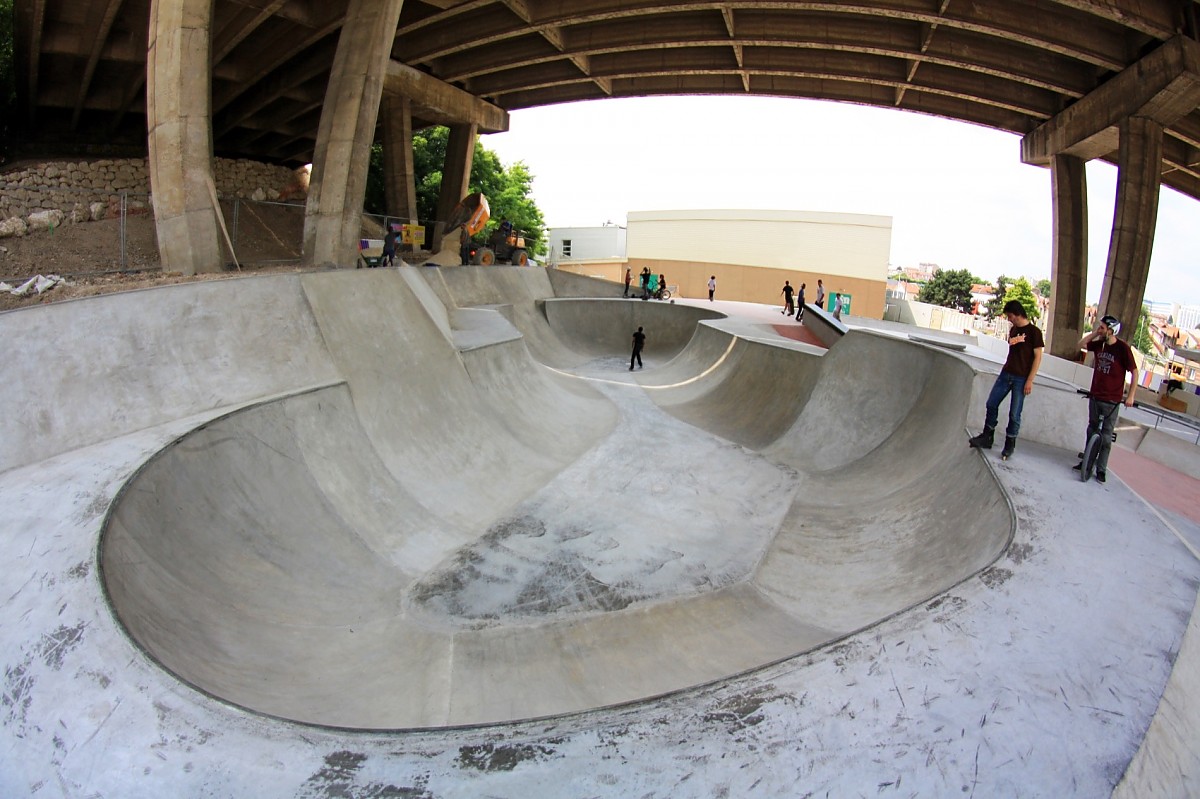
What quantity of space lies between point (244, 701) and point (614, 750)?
2440 millimetres

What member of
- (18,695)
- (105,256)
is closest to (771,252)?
(105,256)

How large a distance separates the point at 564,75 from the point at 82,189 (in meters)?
19.7

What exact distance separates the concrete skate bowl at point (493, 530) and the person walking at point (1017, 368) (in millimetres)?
474

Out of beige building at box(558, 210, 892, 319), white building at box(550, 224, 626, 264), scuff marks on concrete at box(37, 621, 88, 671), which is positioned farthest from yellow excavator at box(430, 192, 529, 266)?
white building at box(550, 224, 626, 264)

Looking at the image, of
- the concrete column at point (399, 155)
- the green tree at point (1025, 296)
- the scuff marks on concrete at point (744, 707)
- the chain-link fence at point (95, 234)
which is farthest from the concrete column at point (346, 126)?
the green tree at point (1025, 296)

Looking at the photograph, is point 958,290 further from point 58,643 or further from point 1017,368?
point 58,643

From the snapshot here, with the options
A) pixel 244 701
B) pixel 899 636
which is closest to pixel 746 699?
pixel 899 636

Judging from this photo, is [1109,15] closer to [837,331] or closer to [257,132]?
[837,331]

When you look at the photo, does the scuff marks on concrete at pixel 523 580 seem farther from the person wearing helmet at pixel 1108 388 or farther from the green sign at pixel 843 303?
the green sign at pixel 843 303

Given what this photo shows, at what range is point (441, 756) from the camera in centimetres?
218

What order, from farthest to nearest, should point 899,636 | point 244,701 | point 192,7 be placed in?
point 192,7, point 244,701, point 899,636

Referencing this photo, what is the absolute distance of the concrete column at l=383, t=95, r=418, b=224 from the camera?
24484 mm

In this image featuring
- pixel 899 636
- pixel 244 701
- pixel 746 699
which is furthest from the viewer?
pixel 244 701

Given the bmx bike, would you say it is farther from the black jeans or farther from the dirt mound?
the dirt mound
